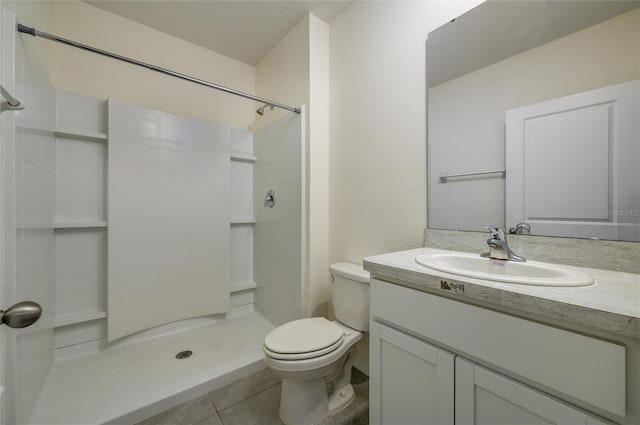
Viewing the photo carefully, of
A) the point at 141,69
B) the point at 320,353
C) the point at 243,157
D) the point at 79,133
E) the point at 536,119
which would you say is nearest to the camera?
the point at 536,119

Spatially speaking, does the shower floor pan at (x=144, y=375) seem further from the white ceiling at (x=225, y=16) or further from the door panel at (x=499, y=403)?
the white ceiling at (x=225, y=16)

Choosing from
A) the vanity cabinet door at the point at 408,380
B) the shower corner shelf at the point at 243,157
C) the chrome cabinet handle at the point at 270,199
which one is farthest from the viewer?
the shower corner shelf at the point at 243,157

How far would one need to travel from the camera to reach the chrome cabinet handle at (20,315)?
1.82 feet

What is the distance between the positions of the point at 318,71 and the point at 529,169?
145cm

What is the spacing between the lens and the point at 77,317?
166 cm

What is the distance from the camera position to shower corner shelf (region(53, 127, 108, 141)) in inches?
61.7

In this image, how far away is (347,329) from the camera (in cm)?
139

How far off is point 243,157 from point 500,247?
205 cm

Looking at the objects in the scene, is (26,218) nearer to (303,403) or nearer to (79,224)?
(79,224)

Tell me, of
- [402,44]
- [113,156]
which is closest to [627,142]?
[402,44]

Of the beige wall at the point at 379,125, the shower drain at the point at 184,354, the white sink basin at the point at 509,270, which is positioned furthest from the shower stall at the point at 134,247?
the white sink basin at the point at 509,270

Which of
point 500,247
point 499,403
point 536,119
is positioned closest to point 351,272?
point 500,247

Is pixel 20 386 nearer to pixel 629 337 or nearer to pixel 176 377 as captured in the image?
pixel 176 377

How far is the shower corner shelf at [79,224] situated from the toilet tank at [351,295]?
1.60 meters
